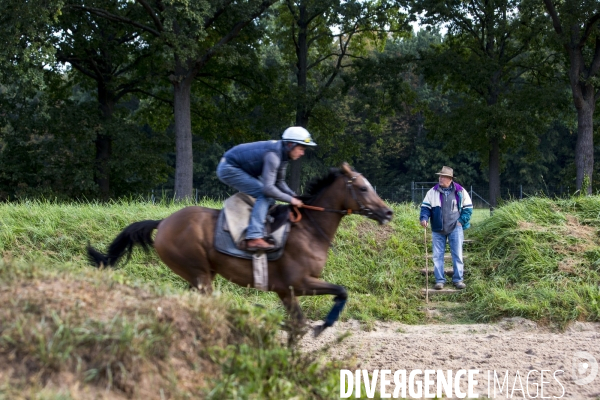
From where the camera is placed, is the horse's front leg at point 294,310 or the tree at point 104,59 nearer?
the horse's front leg at point 294,310

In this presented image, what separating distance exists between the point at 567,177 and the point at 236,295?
2336 cm

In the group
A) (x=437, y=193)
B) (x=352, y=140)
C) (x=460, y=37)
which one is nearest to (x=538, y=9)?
(x=460, y=37)

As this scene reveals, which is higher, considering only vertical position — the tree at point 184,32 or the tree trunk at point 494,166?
the tree at point 184,32

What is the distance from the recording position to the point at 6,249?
11.4 meters

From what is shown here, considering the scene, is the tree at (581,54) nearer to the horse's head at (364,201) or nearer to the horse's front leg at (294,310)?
the horse's head at (364,201)

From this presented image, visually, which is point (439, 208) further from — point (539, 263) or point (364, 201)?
point (364, 201)

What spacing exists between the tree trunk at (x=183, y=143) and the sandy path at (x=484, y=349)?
14.2 m

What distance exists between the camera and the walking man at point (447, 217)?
36.8ft

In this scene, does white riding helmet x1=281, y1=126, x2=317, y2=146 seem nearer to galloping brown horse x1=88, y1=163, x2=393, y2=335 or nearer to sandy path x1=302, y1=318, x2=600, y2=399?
galloping brown horse x1=88, y1=163, x2=393, y2=335

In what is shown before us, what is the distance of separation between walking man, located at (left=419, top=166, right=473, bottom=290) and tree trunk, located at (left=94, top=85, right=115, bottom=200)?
58.2 ft

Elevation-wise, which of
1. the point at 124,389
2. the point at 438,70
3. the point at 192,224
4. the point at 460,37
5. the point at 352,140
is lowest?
the point at 124,389

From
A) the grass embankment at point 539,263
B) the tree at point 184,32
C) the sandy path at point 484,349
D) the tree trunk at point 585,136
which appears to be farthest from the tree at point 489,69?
the sandy path at point 484,349

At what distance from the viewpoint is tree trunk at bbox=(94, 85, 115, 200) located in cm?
2612

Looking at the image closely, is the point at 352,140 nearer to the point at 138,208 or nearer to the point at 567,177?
the point at 567,177
